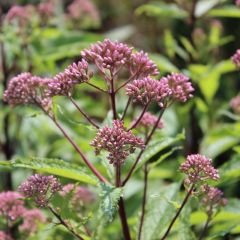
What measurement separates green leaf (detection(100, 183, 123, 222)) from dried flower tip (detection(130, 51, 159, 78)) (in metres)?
0.27

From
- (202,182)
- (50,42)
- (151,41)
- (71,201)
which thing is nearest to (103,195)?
(202,182)

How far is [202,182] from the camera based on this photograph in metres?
1.29

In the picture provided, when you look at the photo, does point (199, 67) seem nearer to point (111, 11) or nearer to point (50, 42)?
point (50, 42)

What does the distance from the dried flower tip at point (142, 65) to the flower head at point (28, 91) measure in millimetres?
235

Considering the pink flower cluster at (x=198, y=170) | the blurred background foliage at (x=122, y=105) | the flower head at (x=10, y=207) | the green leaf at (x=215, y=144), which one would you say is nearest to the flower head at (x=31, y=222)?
the flower head at (x=10, y=207)

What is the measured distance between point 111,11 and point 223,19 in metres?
1.52

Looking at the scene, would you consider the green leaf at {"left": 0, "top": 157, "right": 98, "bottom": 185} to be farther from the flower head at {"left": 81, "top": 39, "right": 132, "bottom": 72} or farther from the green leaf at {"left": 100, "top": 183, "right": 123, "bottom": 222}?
the flower head at {"left": 81, "top": 39, "right": 132, "bottom": 72}

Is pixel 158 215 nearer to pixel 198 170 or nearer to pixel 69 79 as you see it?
pixel 198 170

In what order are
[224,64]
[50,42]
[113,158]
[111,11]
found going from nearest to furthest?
[113,158] < [224,64] < [50,42] < [111,11]

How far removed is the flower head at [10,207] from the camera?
1562 millimetres

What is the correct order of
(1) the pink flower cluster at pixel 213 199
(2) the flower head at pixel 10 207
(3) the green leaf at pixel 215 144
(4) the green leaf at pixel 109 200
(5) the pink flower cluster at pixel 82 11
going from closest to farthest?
(4) the green leaf at pixel 109 200 < (1) the pink flower cluster at pixel 213 199 < (2) the flower head at pixel 10 207 < (3) the green leaf at pixel 215 144 < (5) the pink flower cluster at pixel 82 11

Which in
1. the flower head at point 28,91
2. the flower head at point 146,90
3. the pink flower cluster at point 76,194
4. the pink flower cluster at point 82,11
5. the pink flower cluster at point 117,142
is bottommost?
the pink flower cluster at point 76,194

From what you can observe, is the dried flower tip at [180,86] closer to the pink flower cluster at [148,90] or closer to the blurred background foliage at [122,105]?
the pink flower cluster at [148,90]

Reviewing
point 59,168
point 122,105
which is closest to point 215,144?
point 122,105
